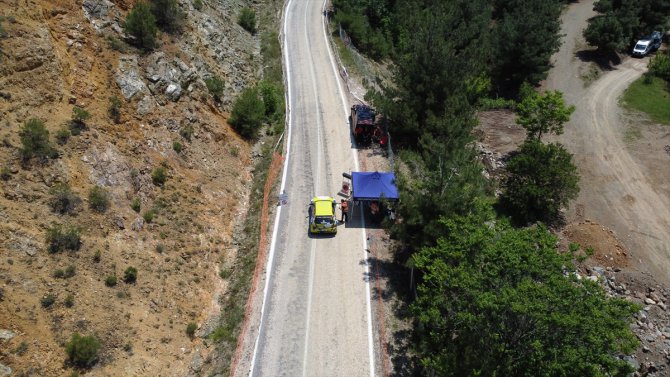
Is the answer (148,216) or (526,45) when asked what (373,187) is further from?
(526,45)

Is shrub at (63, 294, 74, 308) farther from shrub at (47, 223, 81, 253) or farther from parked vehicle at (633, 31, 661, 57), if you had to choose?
parked vehicle at (633, 31, 661, 57)

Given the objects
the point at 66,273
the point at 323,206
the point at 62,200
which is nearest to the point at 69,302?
the point at 66,273

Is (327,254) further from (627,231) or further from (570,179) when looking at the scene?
(627,231)

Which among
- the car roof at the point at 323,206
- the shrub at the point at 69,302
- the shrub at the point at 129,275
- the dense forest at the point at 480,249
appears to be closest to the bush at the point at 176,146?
the car roof at the point at 323,206

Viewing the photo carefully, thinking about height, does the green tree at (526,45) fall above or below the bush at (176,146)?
A: above

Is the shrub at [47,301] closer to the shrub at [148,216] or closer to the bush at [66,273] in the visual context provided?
the bush at [66,273]

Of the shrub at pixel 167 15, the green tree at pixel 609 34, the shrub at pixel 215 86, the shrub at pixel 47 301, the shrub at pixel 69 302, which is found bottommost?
the shrub at pixel 69 302
